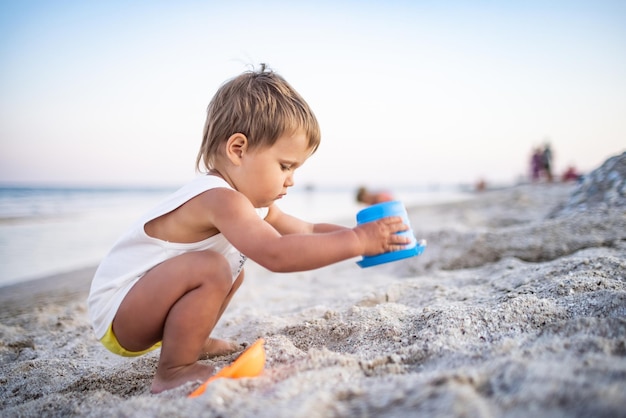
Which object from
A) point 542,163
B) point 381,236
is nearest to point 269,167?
point 381,236

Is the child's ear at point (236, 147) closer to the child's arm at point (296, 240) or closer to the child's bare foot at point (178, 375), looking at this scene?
the child's arm at point (296, 240)

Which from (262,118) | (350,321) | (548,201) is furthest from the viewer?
(548,201)

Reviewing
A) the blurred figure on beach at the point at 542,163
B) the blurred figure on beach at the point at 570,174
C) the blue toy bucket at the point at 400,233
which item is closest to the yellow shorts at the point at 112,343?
the blue toy bucket at the point at 400,233

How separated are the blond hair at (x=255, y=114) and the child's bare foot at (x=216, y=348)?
75cm

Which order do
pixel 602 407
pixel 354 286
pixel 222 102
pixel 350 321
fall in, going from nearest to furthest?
pixel 602 407, pixel 222 102, pixel 350 321, pixel 354 286

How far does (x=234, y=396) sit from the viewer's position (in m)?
1.10

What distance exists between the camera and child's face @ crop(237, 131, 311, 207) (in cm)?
165

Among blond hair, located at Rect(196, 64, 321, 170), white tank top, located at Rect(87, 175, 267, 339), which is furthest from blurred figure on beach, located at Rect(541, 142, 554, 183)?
white tank top, located at Rect(87, 175, 267, 339)

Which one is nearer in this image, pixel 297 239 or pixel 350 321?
pixel 297 239

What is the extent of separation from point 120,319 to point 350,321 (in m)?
0.93

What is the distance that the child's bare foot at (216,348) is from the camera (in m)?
1.82

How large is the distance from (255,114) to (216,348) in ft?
3.27

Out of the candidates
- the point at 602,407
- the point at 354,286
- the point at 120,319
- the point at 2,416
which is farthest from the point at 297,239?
the point at 354,286

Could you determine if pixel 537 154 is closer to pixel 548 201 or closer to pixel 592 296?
pixel 548 201
